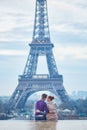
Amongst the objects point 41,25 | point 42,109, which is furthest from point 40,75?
point 42,109

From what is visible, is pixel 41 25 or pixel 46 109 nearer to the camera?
pixel 46 109

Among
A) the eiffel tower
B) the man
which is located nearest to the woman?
the man

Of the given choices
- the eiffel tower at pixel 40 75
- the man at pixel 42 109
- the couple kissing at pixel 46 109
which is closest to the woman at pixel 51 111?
the couple kissing at pixel 46 109

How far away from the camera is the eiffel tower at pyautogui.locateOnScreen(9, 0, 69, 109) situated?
282 ft

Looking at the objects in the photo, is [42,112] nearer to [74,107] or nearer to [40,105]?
[40,105]

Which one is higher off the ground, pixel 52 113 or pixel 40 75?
pixel 40 75

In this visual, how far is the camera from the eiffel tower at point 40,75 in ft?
282

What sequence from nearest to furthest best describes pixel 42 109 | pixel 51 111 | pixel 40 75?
pixel 51 111 < pixel 42 109 < pixel 40 75

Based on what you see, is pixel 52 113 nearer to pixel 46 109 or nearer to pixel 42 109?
pixel 46 109

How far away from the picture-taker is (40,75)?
91.6 metres

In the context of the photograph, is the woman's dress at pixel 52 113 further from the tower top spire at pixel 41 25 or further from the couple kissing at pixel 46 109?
the tower top spire at pixel 41 25

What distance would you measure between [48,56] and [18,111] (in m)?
→ 9.60

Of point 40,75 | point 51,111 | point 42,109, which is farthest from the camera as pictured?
point 40,75

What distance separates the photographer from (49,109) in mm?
17016
